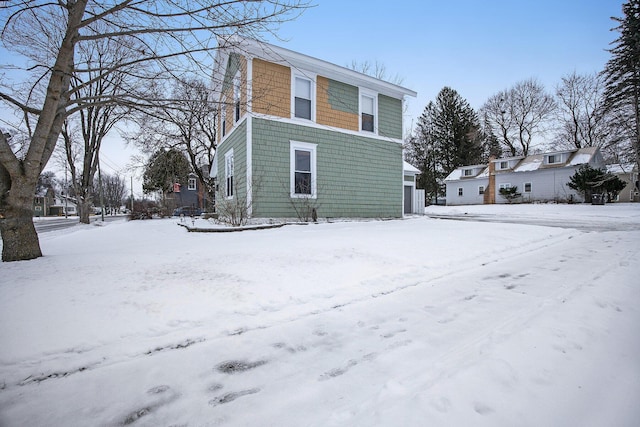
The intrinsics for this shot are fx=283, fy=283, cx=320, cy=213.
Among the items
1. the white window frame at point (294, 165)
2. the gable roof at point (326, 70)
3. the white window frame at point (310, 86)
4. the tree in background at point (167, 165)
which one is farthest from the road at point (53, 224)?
the white window frame at point (310, 86)

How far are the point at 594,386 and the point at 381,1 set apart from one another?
6.94 metres

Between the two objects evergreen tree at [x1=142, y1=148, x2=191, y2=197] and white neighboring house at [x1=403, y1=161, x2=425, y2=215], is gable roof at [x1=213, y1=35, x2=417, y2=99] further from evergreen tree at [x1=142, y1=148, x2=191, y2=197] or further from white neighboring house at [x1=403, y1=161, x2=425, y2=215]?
evergreen tree at [x1=142, y1=148, x2=191, y2=197]

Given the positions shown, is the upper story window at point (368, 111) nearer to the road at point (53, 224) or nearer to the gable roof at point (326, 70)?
the gable roof at point (326, 70)

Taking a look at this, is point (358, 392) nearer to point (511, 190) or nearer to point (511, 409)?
point (511, 409)

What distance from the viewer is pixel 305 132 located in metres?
9.53

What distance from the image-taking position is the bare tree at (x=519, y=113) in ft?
99.7

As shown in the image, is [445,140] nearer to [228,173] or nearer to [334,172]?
[334,172]

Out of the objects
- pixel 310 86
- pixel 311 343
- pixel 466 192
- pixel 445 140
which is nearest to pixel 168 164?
pixel 310 86

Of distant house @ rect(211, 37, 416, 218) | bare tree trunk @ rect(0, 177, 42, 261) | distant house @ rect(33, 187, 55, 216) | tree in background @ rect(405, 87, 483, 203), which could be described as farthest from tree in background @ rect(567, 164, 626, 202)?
distant house @ rect(33, 187, 55, 216)

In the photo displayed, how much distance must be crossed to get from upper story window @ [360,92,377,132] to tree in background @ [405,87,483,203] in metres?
24.9

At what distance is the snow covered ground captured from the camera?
4.55 ft

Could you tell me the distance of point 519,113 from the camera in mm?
Answer: 31562

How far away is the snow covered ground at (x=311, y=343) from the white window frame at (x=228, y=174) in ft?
22.6

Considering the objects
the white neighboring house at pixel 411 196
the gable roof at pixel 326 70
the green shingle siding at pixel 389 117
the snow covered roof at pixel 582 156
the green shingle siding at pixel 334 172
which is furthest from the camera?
the snow covered roof at pixel 582 156
